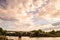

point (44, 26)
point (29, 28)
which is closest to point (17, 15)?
point (29, 28)

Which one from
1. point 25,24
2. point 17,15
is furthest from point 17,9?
point 25,24

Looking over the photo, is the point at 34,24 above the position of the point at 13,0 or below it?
below

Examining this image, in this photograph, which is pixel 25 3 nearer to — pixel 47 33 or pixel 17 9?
pixel 17 9

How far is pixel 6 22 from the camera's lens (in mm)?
3537

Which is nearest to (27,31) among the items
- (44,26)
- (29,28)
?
(29,28)

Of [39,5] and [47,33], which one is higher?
[39,5]

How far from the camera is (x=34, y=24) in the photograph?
11.4 ft

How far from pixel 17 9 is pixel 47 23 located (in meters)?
0.64

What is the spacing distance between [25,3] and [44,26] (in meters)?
0.58

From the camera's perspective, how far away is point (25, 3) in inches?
140

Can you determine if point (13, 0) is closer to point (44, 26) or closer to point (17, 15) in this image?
point (17, 15)

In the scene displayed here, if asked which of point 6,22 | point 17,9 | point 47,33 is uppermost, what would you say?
point 17,9

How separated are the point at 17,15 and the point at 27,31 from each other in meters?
0.37

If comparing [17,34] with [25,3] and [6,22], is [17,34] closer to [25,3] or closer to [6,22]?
[6,22]
